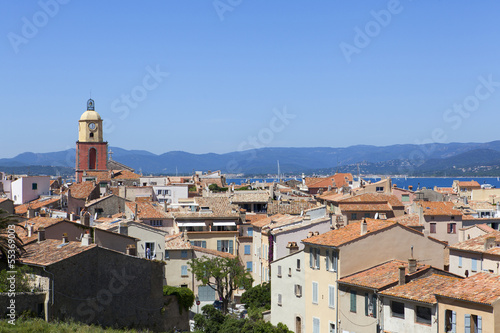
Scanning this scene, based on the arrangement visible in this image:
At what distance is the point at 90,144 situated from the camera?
11088 centimetres

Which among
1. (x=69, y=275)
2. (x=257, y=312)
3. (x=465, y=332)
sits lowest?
(x=257, y=312)

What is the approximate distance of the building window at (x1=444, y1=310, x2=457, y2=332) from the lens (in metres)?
25.6

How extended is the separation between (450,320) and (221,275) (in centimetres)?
2301

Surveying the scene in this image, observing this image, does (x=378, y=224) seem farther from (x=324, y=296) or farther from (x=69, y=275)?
(x=69, y=275)

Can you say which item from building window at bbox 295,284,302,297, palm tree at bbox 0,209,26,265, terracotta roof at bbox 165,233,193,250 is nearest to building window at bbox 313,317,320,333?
building window at bbox 295,284,302,297

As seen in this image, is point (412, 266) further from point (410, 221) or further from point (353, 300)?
point (410, 221)

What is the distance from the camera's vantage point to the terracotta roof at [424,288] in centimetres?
2747

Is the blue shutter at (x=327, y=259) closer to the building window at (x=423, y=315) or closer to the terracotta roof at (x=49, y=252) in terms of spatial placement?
the building window at (x=423, y=315)

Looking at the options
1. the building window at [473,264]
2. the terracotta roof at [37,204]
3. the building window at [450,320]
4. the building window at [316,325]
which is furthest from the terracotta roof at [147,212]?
the building window at [450,320]

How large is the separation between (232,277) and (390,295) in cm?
2048

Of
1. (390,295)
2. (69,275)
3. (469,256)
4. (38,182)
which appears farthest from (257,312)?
(38,182)

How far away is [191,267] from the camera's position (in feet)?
156

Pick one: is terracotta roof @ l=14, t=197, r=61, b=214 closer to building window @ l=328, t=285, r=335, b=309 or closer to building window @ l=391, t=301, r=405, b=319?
building window @ l=328, t=285, r=335, b=309

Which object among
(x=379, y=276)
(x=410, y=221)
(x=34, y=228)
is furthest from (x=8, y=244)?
(x=410, y=221)
